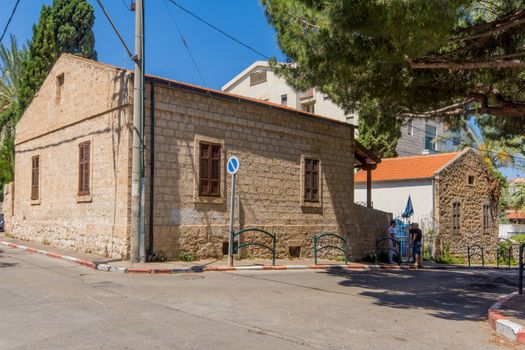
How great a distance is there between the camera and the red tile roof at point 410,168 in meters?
27.5

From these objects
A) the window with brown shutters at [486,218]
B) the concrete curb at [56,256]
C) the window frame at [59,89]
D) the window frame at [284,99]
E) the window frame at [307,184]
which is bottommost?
the concrete curb at [56,256]

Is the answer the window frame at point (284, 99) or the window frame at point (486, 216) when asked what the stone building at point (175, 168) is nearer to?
the window frame at point (486, 216)

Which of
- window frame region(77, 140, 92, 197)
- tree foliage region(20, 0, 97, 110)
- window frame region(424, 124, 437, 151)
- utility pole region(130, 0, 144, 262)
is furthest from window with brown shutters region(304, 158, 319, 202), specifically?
window frame region(424, 124, 437, 151)

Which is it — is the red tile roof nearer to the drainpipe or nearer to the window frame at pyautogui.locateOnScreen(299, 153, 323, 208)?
the window frame at pyautogui.locateOnScreen(299, 153, 323, 208)

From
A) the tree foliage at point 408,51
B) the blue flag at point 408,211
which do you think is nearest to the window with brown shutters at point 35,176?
the tree foliage at point 408,51

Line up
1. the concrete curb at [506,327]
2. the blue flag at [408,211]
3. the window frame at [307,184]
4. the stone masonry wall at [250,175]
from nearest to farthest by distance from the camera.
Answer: the concrete curb at [506,327] → the stone masonry wall at [250,175] → the window frame at [307,184] → the blue flag at [408,211]

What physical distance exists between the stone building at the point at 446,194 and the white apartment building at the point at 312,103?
28.8 ft

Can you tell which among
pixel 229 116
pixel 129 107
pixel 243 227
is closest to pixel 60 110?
pixel 129 107

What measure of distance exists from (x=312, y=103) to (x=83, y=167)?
26898 mm

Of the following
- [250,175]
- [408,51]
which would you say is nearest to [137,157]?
[250,175]

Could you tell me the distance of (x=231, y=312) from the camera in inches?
330

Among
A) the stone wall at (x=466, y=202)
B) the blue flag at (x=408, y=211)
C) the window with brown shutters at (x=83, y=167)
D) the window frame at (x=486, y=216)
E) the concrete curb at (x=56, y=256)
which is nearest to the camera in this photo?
the concrete curb at (x=56, y=256)

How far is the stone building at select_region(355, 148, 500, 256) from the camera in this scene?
26719 mm

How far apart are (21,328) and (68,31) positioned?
25.0 meters
